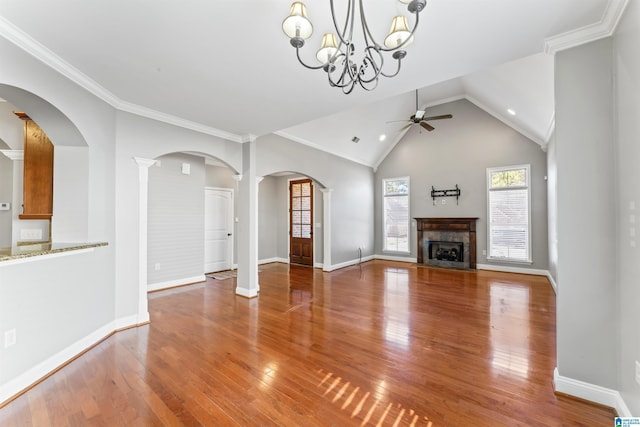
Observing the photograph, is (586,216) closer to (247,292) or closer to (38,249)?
(247,292)

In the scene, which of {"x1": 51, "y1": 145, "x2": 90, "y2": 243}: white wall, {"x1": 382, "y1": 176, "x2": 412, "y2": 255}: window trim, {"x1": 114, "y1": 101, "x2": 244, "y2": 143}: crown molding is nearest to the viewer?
{"x1": 51, "y1": 145, "x2": 90, "y2": 243}: white wall

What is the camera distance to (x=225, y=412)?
1.83 m

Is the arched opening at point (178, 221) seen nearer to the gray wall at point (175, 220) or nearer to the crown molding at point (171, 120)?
the gray wall at point (175, 220)

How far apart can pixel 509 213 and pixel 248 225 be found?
6.09 meters

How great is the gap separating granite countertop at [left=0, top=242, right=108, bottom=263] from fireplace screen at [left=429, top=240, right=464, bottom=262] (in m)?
7.02

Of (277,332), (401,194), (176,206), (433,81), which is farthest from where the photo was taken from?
(401,194)

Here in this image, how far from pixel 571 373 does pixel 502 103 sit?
5.16 meters

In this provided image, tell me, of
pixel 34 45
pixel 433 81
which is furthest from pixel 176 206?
pixel 433 81

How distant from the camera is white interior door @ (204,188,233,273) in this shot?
6.14 meters

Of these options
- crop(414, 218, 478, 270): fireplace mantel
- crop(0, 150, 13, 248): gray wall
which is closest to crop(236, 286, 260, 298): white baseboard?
crop(0, 150, 13, 248): gray wall

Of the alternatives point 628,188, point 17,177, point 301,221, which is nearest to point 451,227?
point 301,221

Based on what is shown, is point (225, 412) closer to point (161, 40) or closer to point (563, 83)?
point (161, 40)

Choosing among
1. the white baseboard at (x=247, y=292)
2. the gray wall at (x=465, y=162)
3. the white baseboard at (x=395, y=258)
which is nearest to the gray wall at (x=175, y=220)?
the white baseboard at (x=247, y=292)

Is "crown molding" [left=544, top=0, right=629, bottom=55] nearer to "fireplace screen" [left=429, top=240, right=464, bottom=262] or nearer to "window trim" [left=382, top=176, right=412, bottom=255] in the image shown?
"fireplace screen" [left=429, top=240, right=464, bottom=262]
